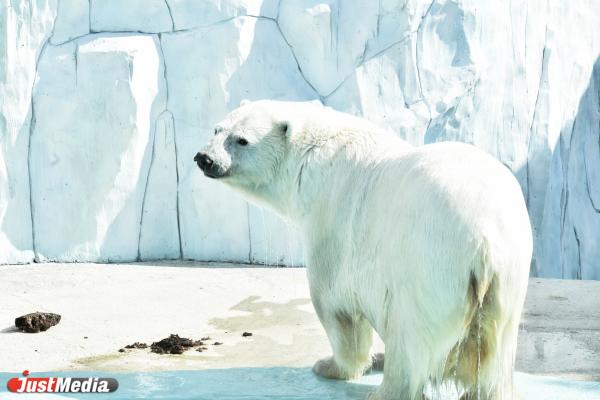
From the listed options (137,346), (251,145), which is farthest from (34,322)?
(251,145)

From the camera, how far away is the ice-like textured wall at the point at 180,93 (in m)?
7.95

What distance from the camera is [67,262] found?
790 cm

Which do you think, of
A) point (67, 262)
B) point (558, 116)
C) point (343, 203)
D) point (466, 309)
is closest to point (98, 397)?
point (343, 203)

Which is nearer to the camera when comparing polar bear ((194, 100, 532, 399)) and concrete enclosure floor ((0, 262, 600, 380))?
polar bear ((194, 100, 532, 399))

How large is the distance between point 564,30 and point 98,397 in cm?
836

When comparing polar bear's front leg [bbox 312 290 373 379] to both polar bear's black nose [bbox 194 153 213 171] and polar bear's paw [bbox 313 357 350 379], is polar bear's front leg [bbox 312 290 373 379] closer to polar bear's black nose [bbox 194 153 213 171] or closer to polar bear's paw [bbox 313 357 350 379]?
polar bear's paw [bbox 313 357 350 379]

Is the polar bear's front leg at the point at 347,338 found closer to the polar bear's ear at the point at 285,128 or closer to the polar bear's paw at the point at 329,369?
the polar bear's paw at the point at 329,369

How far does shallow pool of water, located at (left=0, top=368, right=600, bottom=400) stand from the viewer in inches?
149

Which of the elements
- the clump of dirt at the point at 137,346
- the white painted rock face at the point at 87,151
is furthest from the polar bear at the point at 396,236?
the white painted rock face at the point at 87,151
